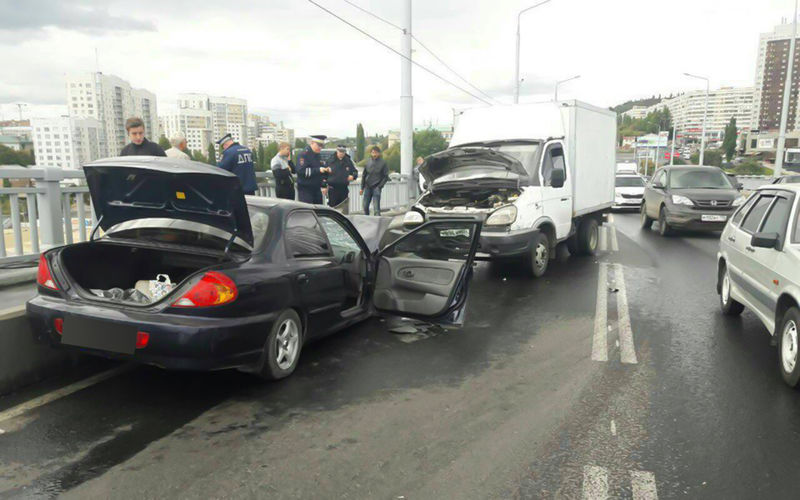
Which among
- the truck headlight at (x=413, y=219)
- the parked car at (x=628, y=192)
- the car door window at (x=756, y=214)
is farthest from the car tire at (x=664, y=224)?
the car door window at (x=756, y=214)

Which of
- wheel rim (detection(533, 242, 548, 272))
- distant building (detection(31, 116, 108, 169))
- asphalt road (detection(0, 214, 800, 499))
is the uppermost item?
distant building (detection(31, 116, 108, 169))

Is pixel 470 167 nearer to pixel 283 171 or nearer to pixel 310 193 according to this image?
pixel 310 193

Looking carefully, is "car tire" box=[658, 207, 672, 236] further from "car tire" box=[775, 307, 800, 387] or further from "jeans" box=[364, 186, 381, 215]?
"car tire" box=[775, 307, 800, 387]

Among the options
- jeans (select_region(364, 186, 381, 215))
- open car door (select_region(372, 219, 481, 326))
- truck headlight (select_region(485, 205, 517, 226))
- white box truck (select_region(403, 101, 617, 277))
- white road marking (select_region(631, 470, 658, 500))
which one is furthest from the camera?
jeans (select_region(364, 186, 381, 215))

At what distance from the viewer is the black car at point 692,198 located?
14023 millimetres

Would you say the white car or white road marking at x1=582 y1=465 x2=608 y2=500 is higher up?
the white car

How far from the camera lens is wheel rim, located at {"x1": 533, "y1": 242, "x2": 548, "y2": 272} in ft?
A: 29.8

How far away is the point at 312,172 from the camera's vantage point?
11.6m

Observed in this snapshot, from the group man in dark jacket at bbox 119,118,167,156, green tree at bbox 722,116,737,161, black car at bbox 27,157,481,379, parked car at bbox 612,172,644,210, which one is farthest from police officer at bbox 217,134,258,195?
green tree at bbox 722,116,737,161

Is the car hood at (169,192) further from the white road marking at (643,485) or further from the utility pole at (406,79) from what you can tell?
the utility pole at (406,79)

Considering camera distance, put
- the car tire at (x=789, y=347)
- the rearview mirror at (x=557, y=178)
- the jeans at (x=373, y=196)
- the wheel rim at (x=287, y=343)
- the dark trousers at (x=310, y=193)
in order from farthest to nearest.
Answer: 1. the jeans at (x=373, y=196)
2. the dark trousers at (x=310, y=193)
3. the rearview mirror at (x=557, y=178)
4. the wheel rim at (x=287, y=343)
5. the car tire at (x=789, y=347)

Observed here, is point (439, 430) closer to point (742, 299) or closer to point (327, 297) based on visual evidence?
point (327, 297)

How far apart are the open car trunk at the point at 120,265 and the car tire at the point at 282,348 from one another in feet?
2.38

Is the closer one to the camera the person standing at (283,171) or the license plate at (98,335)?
the license plate at (98,335)
